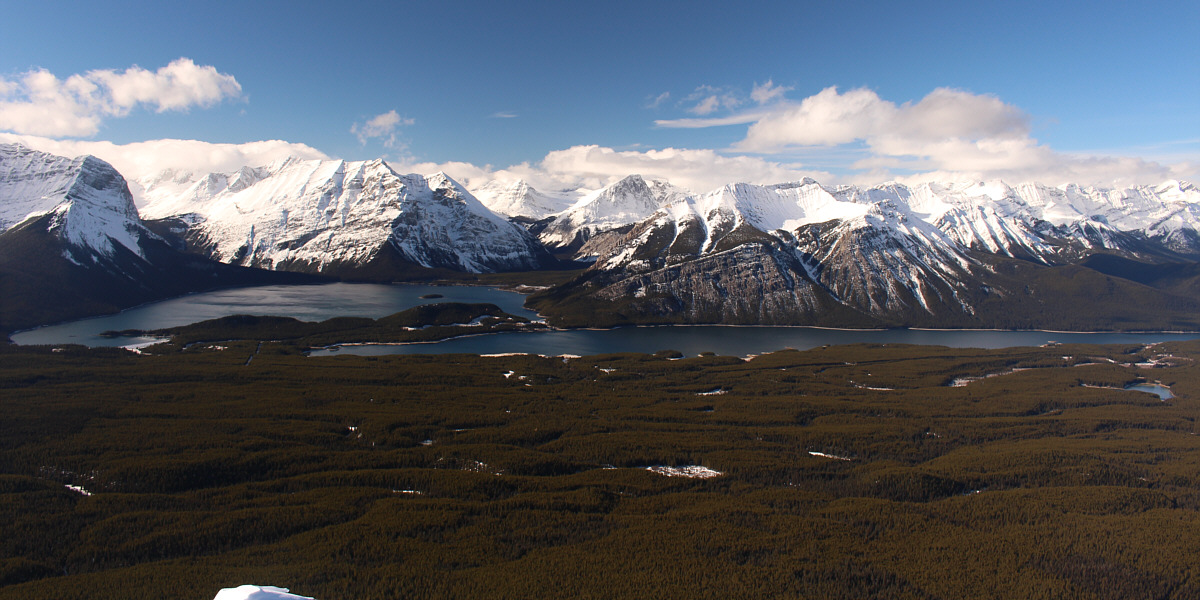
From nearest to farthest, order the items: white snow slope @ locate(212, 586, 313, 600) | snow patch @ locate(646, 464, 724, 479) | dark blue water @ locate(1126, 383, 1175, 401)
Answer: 1. white snow slope @ locate(212, 586, 313, 600)
2. snow patch @ locate(646, 464, 724, 479)
3. dark blue water @ locate(1126, 383, 1175, 401)

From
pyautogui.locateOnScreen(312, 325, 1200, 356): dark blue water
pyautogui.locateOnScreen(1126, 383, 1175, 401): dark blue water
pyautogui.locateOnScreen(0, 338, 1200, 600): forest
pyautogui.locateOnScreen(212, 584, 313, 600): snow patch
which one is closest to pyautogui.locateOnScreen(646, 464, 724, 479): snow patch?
pyautogui.locateOnScreen(0, 338, 1200, 600): forest

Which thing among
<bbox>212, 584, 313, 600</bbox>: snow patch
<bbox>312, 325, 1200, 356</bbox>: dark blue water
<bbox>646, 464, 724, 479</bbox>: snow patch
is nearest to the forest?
<bbox>646, 464, 724, 479</bbox>: snow patch

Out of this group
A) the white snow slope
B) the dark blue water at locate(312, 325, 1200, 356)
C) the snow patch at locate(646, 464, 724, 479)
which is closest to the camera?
the white snow slope

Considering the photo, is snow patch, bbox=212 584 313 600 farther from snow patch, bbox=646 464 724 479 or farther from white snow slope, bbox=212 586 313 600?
snow patch, bbox=646 464 724 479

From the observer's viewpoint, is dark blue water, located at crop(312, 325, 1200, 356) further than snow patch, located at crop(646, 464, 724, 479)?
Yes

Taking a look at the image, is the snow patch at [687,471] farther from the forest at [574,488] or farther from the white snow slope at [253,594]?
the white snow slope at [253,594]

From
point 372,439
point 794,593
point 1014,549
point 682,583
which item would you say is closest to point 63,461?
point 372,439

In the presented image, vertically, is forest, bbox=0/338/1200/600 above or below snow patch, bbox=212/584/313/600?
below

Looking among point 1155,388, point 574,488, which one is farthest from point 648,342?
point 574,488

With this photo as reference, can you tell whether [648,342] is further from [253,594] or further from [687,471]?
[253,594]

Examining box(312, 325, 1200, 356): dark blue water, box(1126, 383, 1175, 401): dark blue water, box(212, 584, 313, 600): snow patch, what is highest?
box(312, 325, 1200, 356): dark blue water
